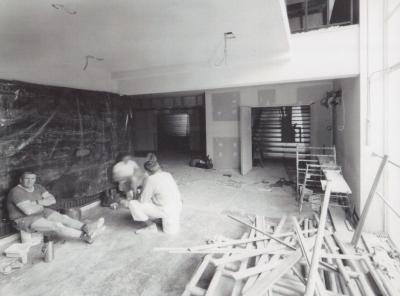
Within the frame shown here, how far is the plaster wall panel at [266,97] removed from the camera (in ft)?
24.1

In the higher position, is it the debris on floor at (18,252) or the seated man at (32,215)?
the seated man at (32,215)

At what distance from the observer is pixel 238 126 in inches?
317

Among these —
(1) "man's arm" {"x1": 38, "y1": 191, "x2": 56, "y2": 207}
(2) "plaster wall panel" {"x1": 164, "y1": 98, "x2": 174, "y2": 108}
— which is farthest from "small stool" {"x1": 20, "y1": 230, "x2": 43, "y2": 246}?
(2) "plaster wall panel" {"x1": 164, "y1": 98, "x2": 174, "y2": 108}

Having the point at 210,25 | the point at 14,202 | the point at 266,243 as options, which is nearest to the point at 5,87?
the point at 14,202

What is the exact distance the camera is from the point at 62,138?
4.38 meters

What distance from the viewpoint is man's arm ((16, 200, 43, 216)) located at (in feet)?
11.2

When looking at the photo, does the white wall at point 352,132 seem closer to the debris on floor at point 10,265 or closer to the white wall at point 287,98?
the white wall at point 287,98

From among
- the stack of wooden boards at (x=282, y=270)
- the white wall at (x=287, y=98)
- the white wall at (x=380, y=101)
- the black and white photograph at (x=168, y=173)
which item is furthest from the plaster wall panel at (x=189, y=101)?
the stack of wooden boards at (x=282, y=270)

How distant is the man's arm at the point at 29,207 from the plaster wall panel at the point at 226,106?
577 cm

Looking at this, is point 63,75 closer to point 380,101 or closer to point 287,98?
point 380,101

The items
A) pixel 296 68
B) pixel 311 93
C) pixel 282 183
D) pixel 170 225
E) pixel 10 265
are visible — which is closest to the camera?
pixel 10 265

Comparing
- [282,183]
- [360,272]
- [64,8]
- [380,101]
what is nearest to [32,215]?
[64,8]

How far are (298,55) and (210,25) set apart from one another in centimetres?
191

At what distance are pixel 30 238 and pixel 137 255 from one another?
64.5 inches
